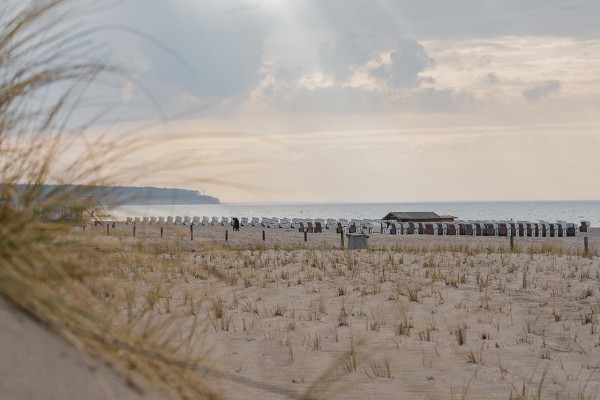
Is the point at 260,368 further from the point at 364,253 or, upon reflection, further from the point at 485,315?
the point at 364,253

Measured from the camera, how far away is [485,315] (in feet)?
23.2

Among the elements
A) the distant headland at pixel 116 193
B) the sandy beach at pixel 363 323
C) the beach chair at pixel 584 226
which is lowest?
the sandy beach at pixel 363 323

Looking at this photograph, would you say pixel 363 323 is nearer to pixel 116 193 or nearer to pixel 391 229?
pixel 116 193

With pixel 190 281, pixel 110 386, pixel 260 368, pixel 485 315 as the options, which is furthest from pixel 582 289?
pixel 110 386

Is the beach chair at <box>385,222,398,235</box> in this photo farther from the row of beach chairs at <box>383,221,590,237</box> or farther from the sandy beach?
the sandy beach

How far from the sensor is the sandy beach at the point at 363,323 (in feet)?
12.7

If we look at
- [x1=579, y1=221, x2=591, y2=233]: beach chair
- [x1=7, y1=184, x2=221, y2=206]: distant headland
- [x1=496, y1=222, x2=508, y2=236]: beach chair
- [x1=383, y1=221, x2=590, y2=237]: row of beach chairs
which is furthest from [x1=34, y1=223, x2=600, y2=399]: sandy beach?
[x1=579, y1=221, x2=591, y2=233]: beach chair

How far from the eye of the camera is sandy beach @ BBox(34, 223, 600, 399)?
152 inches

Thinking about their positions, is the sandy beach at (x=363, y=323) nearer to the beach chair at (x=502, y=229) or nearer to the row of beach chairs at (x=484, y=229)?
the row of beach chairs at (x=484, y=229)

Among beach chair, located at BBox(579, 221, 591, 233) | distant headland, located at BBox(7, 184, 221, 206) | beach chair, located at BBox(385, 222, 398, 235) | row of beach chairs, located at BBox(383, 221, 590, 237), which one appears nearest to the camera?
distant headland, located at BBox(7, 184, 221, 206)

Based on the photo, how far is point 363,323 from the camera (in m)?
6.52

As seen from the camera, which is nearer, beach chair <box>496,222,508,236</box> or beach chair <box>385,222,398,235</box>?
beach chair <box>496,222,508,236</box>

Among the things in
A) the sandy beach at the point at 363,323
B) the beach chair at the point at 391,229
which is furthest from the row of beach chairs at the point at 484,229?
the sandy beach at the point at 363,323

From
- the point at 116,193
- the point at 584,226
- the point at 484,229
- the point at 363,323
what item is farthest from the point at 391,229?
the point at 116,193
